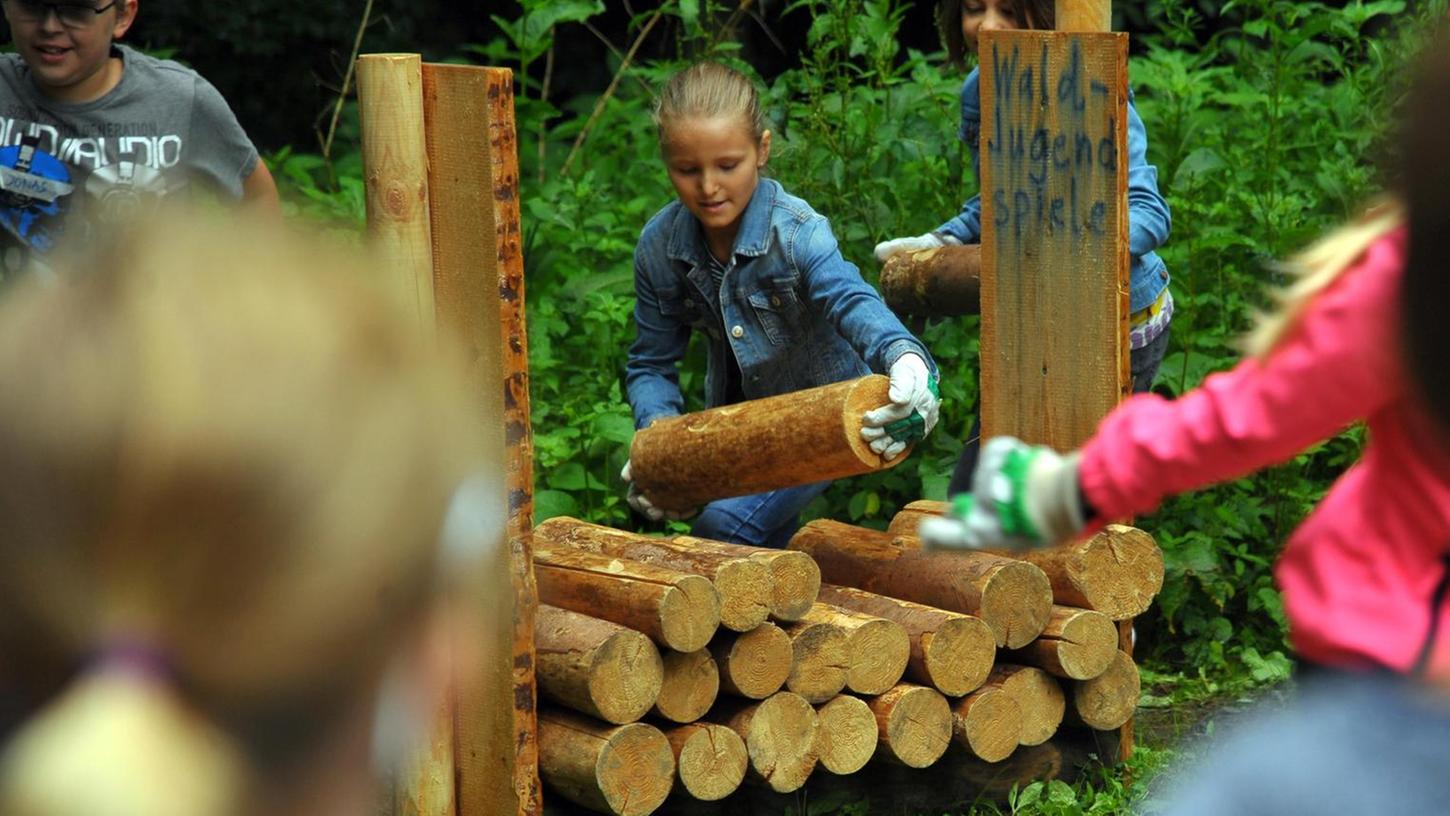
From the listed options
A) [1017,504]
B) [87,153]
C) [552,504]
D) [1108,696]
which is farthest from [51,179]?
[1017,504]

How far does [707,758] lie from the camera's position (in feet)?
12.6

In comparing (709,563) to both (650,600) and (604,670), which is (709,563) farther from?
(604,670)

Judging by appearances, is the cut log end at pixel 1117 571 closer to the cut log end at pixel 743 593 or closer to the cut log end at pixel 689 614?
the cut log end at pixel 743 593

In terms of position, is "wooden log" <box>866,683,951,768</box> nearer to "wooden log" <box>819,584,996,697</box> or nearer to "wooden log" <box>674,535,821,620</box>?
"wooden log" <box>819,584,996,697</box>

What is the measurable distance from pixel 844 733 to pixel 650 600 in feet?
1.90

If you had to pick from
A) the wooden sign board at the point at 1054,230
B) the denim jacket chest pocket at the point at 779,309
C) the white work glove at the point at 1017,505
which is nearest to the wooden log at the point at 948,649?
the wooden sign board at the point at 1054,230

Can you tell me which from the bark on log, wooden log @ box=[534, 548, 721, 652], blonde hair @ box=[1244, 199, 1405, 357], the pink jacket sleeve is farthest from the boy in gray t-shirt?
blonde hair @ box=[1244, 199, 1405, 357]

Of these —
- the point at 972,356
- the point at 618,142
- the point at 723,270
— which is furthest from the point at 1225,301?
the point at 618,142

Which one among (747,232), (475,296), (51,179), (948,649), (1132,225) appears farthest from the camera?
(51,179)

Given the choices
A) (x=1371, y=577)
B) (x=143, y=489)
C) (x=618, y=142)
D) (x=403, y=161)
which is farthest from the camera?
(x=618, y=142)

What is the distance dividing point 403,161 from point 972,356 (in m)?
2.79

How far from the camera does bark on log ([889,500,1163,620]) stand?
4.20 metres

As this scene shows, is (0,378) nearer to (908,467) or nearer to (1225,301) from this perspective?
(908,467)

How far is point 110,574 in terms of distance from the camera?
0.91m
